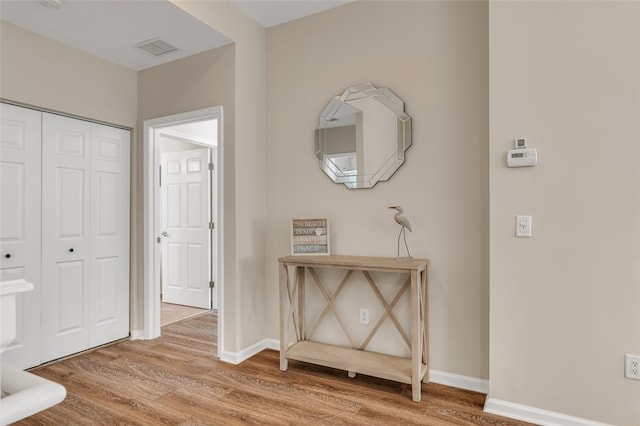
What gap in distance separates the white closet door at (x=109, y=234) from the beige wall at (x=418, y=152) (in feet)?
5.09

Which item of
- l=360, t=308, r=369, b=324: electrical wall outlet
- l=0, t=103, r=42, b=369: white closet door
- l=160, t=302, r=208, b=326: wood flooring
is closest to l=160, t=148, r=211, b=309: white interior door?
l=160, t=302, r=208, b=326: wood flooring

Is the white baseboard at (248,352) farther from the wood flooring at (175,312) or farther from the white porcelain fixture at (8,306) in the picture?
the white porcelain fixture at (8,306)

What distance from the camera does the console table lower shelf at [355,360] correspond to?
2.40 meters

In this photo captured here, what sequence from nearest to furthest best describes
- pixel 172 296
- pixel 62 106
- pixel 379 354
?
1. pixel 379 354
2. pixel 62 106
3. pixel 172 296

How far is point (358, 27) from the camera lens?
2.88 metres

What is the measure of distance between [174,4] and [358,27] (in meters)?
1.34

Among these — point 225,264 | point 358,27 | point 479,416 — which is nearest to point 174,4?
point 358,27
